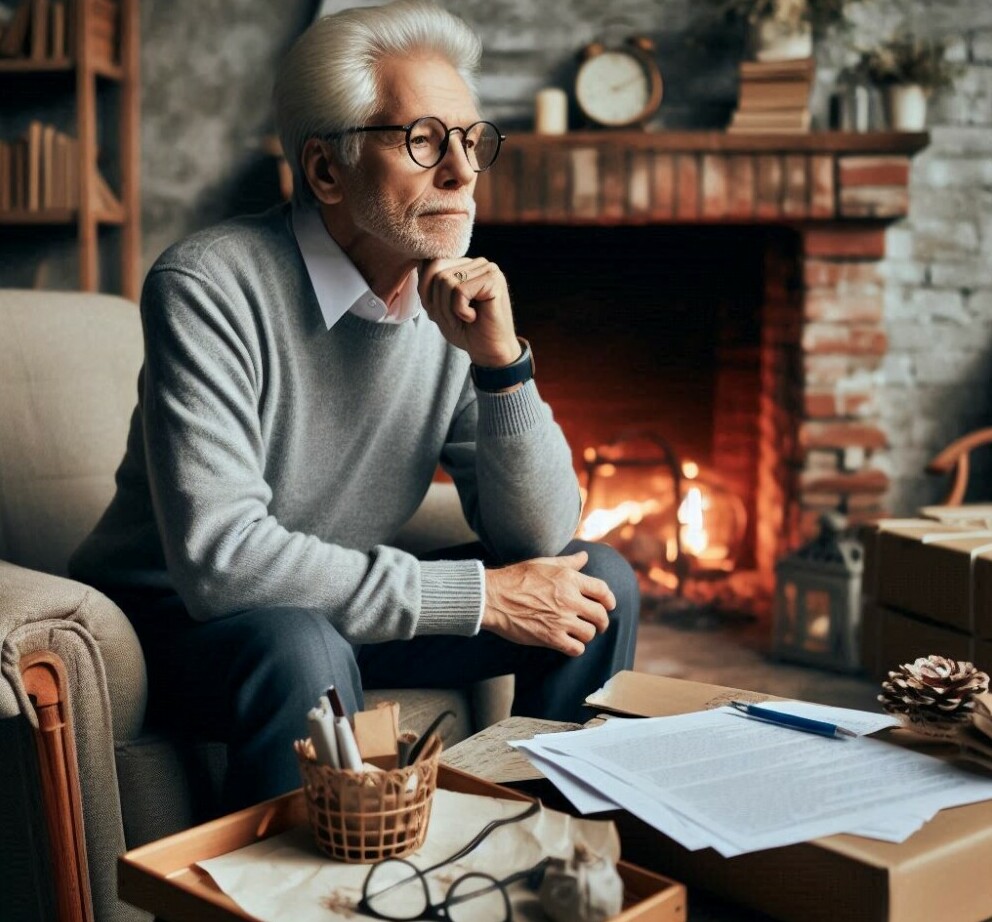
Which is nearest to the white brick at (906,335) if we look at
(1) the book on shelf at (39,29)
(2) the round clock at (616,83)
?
(2) the round clock at (616,83)

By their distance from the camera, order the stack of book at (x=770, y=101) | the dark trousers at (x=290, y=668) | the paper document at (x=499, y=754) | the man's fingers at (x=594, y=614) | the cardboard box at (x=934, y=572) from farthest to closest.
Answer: the stack of book at (x=770, y=101) < the cardboard box at (x=934, y=572) < the man's fingers at (x=594, y=614) < the dark trousers at (x=290, y=668) < the paper document at (x=499, y=754)

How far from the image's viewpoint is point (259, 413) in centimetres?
141

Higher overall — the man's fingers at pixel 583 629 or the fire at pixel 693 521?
the man's fingers at pixel 583 629

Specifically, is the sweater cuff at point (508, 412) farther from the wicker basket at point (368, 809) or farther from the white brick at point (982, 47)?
the white brick at point (982, 47)

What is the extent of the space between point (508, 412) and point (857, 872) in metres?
0.79

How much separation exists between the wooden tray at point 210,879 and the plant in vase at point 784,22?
90.6 inches

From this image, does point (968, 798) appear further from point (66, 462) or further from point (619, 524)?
point (619, 524)

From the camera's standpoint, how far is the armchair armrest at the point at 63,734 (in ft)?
3.86

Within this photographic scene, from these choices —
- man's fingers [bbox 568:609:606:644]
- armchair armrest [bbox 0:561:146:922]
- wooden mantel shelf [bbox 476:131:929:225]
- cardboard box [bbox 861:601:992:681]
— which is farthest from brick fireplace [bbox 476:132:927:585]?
armchair armrest [bbox 0:561:146:922]

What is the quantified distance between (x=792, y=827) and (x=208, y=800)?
0.76m

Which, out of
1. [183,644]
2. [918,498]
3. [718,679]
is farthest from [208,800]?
[918,498]

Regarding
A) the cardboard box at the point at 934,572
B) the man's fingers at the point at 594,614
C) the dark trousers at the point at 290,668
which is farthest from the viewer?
the cardboard box at the point at 934,572

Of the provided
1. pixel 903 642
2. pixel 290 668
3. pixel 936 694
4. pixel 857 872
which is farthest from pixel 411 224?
pixel 903 642

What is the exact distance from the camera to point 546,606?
135 centimetres
